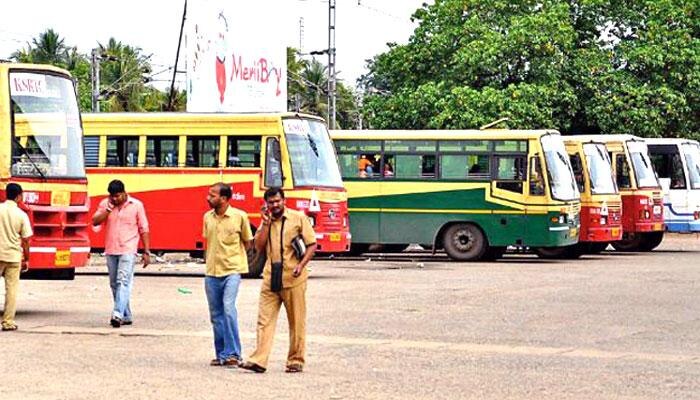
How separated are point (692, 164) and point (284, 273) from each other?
28.1m

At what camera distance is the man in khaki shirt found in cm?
1353

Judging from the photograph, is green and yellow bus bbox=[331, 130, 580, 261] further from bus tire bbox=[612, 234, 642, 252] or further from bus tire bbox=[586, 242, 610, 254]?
bus tire bbox=[612, 234, 642, 252]

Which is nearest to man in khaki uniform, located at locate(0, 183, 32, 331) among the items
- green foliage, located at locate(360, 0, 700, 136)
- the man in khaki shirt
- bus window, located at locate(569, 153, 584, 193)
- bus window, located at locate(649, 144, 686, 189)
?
the man in khaki shirt

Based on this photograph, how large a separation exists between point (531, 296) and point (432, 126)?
1149 inches

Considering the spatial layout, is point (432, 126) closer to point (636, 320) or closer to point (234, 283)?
point (636, 320)

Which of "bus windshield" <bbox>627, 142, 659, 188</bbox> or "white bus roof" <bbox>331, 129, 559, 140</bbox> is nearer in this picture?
"white bus roof" <bbox>331, 129, 559, 140</bbox>

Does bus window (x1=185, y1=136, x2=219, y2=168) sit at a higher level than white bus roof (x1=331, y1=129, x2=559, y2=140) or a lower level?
lower

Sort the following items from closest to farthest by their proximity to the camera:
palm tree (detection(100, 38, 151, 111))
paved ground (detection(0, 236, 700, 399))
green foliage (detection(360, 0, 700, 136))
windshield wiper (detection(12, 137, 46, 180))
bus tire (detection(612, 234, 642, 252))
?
paved ground (detection(0, 236, 700, 399)), windshield wiper (detection(12, 137, 46, 180)), bus tire (detection(612, 234, 642, 252)), green foliage (detection(360, 0, 700, 136)), palm tree (detection(100, 38, 151, 111))

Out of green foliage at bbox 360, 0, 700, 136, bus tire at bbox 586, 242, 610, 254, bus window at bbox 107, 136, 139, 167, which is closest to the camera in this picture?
bus window at bbox 107, 136, 139, 167

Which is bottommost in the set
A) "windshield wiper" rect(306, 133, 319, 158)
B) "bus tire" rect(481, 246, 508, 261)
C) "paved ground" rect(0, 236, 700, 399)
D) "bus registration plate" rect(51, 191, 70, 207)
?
"paved ground" rect(0, 236, 700, 399)

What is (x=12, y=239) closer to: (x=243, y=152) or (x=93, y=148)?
(x=243, y=152)

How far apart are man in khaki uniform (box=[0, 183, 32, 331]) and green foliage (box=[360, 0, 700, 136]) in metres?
33.8

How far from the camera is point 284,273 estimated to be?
1316 cm

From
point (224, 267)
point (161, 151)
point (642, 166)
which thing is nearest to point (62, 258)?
point (224, 267)
